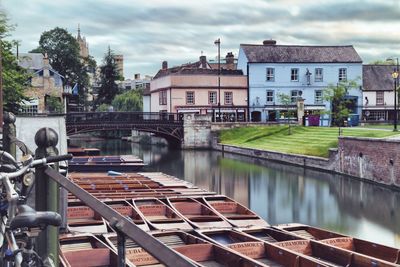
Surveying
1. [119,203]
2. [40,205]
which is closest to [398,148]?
[119,203]

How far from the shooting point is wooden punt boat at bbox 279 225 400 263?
26.7ft

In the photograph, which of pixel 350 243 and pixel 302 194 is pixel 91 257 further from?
pixel 302 194

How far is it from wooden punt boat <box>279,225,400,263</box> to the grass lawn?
16.0 meters

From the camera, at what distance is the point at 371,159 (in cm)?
2094

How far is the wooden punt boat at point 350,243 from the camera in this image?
8.13m

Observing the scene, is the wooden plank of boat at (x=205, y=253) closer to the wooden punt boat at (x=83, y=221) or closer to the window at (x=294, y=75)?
the wooden punt boat at (x=83, y=221)

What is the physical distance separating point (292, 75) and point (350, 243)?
37.5 m

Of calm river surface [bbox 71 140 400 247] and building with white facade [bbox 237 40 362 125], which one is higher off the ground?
building with white facade [bbox 237 40 362 125]

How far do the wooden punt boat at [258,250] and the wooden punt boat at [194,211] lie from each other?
1.19 metres

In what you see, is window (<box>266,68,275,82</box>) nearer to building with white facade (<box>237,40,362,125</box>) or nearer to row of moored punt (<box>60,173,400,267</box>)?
building with white facade (<box>237,40,362,125</box>)

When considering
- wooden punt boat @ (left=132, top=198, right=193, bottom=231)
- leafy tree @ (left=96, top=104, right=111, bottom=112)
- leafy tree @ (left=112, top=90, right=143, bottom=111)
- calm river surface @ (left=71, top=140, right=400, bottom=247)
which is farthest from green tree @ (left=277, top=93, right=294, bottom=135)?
leafy tree @ (left=96, top=104, right=111, bottom=112)

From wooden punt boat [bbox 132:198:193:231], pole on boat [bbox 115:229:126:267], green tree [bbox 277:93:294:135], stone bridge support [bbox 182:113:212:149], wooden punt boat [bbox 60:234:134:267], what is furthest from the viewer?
green tree [bbox 277:93:294:135]

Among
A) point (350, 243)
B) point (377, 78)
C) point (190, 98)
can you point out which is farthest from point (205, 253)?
point (377, 78)

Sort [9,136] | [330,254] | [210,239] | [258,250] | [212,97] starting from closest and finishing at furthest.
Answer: [9,136] < [330,254] < [258,250] < [210,239] < [212,97]
